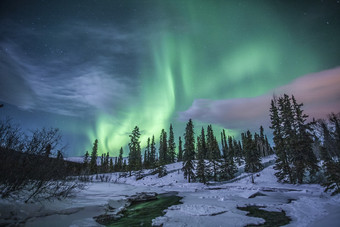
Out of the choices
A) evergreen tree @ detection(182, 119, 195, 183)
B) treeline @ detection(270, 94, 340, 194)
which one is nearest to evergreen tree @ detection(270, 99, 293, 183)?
treeline @ detection(270, 94, 340, 194)

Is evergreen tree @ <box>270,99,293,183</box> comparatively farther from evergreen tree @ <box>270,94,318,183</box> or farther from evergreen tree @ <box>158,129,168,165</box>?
evergreen tree @ <box>158,129,168,165</box>

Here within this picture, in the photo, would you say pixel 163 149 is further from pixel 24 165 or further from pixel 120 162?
pixel 24 165

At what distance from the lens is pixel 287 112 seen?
92.8 feet

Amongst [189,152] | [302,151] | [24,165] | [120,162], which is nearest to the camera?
[24,165]

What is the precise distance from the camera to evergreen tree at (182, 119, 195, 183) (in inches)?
1519

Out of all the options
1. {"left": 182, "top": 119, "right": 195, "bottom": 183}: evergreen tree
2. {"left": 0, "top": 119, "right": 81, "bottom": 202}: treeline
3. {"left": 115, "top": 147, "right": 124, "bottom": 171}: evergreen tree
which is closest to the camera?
{"left": 0, "top": 119, "right": 81, "bottom": 202}: treeline

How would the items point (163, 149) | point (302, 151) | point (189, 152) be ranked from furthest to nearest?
1. point (163, 149)
2. point (189, 152)
3. point (302, 151)

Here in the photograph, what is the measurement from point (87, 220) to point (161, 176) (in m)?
41.0

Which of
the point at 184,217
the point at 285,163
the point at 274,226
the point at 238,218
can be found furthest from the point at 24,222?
the point at 285,163

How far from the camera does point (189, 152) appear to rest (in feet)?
127

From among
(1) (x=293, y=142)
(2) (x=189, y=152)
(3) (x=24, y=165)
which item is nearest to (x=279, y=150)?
(1) (x=293, y=142)

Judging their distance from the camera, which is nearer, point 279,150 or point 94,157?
point 279,150

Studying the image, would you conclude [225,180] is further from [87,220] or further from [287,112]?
[87,220]

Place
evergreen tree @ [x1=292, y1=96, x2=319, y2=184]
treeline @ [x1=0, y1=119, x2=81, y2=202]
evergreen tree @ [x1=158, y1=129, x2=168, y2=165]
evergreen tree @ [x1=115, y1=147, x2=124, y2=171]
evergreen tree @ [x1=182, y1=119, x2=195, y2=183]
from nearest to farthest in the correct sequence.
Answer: treeline @ [x1=0, y1=119, x2=81, y2=202] < evergreen tree @ [x1=292, y1=96, x2=319, y2=184] < evergreen tree @ [x1=182, y1=119, x2=195, y2=183] < evergreen tree @ [x1=158, y1=129, x2=168, y2=165] < evergreen tree @ [x1=115, y1=147, x2=124, y2=171]
